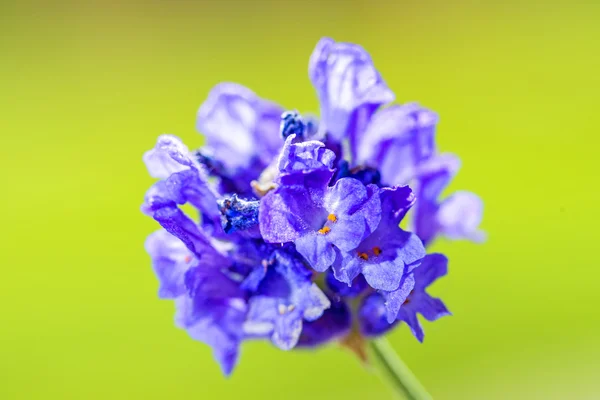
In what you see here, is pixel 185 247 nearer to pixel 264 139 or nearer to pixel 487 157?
pixel 264 139

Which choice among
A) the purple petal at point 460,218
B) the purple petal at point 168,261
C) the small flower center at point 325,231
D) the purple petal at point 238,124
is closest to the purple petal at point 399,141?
the purple petal at point 460,218

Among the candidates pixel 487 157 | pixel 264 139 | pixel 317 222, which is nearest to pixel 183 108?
pixel 487 157

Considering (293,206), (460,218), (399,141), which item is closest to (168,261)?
(293,206)

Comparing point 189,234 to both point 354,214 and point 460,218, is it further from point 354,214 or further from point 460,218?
point 460,218

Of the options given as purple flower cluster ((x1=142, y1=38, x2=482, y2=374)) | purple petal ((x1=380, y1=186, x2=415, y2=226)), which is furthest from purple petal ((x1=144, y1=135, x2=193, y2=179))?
purple petal ((x1=380, y1=186, x2=415, y2=226))

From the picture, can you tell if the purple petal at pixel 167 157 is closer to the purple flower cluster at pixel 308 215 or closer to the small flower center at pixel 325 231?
the purple flower cluster at pixel 308 215
